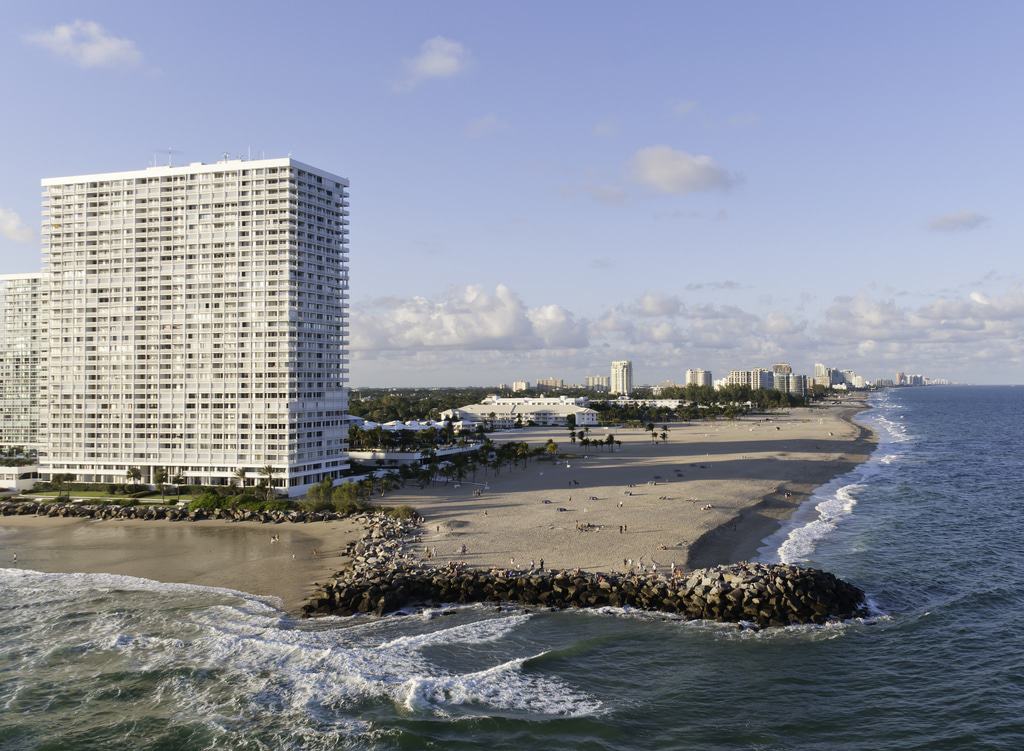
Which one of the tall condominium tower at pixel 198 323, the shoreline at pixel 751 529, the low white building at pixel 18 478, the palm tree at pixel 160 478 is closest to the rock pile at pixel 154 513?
the palm tree at pixel 160 478

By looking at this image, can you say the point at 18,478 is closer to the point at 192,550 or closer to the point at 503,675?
the point at 192,550

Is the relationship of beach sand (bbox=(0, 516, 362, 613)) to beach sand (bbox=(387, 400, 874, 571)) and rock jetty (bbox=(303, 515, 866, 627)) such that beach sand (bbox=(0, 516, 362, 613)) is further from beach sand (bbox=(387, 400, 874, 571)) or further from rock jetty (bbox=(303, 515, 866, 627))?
beach sand (bbox=(387, 400, 874, 571))

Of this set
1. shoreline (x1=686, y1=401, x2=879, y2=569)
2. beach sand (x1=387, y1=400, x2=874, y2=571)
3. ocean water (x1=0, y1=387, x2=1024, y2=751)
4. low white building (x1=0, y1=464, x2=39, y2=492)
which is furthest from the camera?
low white building (x1=0, y1=464, x2=39, y2=492)


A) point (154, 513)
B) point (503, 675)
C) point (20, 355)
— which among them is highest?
point (20, 355)

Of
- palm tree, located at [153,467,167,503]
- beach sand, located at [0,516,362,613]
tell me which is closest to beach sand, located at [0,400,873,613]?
beach sand, located at [0,516,362,613]

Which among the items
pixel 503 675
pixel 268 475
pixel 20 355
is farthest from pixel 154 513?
pixel 20 355

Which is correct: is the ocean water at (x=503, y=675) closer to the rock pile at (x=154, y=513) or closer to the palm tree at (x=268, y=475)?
the rock pile at (x=154, y=513)

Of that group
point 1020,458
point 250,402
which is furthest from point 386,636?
point 1020,458
